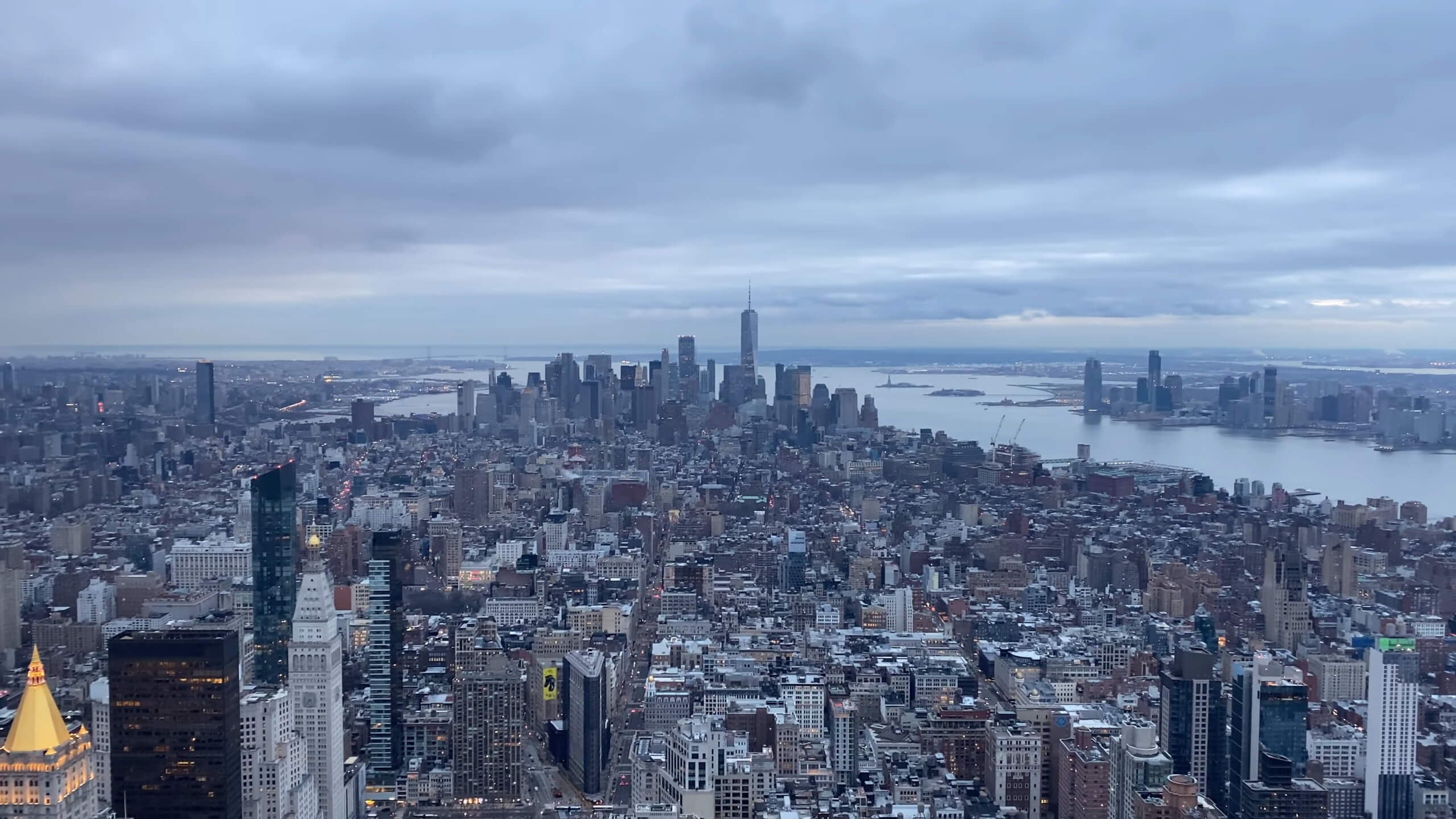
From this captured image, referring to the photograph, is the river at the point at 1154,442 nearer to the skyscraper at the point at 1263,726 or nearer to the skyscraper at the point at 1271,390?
the skyscraper at the point at 1271,390

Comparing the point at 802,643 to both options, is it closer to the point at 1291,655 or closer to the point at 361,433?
the point at 1291,655

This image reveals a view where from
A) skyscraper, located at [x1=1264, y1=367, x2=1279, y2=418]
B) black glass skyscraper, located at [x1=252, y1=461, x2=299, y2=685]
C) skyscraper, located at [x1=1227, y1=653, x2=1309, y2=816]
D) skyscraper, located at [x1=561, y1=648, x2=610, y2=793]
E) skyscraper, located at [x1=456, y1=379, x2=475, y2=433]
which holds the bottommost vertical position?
skyscraper, located at [x1=561, y1=648, x2=610, y2=793]

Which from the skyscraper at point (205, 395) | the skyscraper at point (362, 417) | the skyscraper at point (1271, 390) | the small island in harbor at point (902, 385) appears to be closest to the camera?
the skyscraper at point (205, 395)

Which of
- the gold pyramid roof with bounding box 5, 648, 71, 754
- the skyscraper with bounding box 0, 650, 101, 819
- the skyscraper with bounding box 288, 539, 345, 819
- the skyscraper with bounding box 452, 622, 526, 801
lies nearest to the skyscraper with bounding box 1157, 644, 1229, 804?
the skyscraper with bounding box 452, 622, 526, 801

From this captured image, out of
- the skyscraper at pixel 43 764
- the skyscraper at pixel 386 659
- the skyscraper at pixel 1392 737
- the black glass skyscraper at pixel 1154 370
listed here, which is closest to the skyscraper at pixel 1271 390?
the black glass skyscraper at pixel 1154 370

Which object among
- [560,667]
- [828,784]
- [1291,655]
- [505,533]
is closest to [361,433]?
[505,533]

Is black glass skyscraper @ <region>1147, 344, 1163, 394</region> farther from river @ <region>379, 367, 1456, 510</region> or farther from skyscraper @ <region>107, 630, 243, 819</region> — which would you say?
skyscraper @ <region>107, 630, 243, 819</region>
